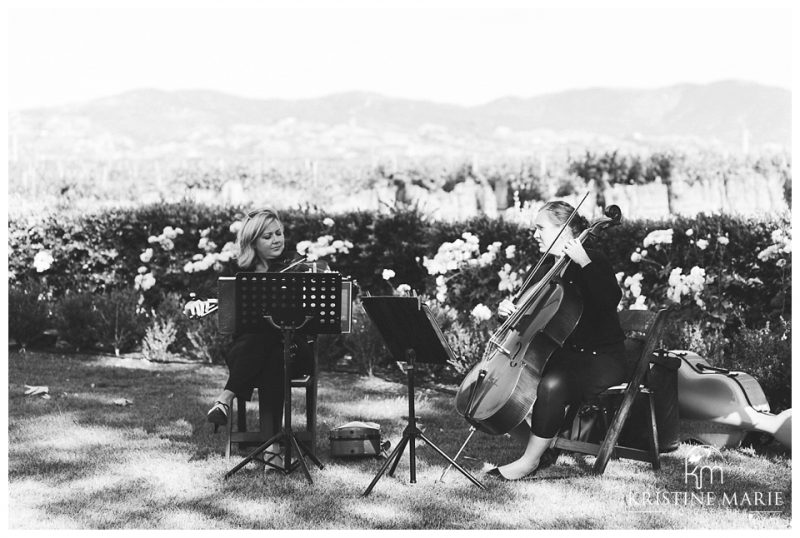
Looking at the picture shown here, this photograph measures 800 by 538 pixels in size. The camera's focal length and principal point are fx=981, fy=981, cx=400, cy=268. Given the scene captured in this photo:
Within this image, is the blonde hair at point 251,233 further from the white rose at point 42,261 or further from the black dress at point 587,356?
the white rose at point 42,261

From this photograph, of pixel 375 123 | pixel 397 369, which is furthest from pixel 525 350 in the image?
pixel 375 123

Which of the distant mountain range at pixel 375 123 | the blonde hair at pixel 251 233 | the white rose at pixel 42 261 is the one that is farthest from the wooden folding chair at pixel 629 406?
the distant mountain range at pixel 375 123

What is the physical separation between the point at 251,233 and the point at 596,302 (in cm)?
204

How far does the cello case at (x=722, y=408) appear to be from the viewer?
5512 millimetres

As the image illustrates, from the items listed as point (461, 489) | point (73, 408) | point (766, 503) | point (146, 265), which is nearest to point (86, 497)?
point (461, 489)

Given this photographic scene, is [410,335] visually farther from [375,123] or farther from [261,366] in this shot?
[375,123]

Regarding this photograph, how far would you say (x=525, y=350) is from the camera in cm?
485

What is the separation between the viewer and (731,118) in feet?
387

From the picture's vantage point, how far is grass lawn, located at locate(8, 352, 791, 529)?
4.37m

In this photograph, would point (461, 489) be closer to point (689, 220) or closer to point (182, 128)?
point (689, 220)

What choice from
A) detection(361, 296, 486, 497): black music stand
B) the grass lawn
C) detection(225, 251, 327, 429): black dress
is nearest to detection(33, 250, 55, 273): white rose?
the grass lawn

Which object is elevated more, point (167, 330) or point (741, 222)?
point (741, 222)

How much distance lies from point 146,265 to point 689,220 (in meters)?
5.84

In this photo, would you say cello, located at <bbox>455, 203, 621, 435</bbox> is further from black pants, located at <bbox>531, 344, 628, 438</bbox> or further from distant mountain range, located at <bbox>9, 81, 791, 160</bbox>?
distant mountain range, located at <bbox>9, 81, 791, 160</bbox>
